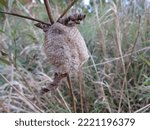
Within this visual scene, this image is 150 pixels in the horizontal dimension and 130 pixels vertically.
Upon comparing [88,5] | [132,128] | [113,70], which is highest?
[88,5]

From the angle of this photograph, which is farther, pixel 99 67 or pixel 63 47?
pixel 99 67

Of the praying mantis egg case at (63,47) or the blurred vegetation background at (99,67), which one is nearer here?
the praying mantis egg case at (63,47)

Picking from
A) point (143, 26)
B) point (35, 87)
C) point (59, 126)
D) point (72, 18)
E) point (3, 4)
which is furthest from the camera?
point (143, 26)

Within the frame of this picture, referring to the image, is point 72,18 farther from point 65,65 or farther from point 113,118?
point 113,118

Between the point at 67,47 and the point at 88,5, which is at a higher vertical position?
the point at 88,5

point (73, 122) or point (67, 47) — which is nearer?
point (67, 47)

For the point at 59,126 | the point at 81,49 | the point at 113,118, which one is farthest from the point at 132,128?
the point at 81,49

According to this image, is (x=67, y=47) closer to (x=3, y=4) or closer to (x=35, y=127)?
(x=3, y=4)

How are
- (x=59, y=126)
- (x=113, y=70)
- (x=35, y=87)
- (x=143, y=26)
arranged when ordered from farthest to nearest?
(x=143, y=26) < (x=113, y=70) < (x=35, y=87) < (x=59, y=126)

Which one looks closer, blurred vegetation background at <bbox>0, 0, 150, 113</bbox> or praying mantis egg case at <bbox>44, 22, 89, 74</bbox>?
praying mantis egg case at <bbox>44, 22, 89, 74</bbox>
